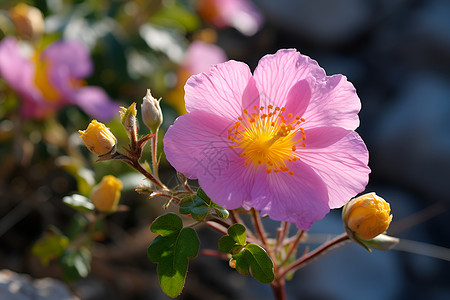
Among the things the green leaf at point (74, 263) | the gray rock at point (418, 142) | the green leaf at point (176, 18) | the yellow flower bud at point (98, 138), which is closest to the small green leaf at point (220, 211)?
the yellow flower bud at point (98, 138)

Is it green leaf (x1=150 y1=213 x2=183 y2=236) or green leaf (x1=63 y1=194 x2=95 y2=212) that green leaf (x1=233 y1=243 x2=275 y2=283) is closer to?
green leaf (x1=150 y1=213 x2=183 y2=236)

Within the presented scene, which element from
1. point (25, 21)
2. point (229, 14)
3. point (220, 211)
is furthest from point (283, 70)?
point (229, 14)

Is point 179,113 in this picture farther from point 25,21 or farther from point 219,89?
point 219,89

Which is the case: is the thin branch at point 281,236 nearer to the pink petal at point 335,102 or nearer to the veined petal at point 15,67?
the pink petal at point 335,102

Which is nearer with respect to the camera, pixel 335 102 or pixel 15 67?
pixel 335 102

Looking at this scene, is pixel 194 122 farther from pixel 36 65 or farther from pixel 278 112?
pixel 36 65

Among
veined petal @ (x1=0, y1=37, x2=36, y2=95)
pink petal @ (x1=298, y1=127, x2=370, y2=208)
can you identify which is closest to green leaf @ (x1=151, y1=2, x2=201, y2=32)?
veined petal @ (x1=0, y1=37, x2=36, y2=95)
